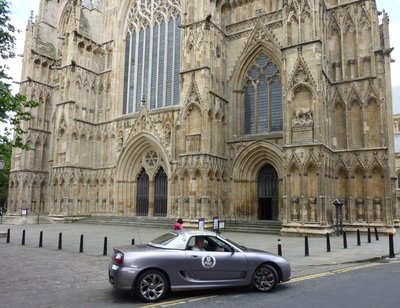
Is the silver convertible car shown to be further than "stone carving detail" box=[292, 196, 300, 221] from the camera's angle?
No

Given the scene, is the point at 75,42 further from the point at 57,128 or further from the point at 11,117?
the point at 11,117

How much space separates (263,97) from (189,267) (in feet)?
64.8

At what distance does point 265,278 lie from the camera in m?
7.49

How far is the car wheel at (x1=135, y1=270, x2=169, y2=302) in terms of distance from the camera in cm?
666

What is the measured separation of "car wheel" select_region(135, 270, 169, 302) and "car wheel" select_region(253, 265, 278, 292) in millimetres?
1826

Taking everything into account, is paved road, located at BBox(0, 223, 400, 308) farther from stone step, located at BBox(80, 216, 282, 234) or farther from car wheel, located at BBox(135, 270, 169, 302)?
stone step, located at BBox(80, 216, 282, 234)

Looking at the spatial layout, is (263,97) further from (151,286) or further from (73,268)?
(151,286)

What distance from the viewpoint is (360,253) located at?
501 inches

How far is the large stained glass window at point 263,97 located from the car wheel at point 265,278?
57.1 feet

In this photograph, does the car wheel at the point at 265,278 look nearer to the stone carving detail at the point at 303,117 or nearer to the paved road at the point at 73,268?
the paved road at the point at 73,268

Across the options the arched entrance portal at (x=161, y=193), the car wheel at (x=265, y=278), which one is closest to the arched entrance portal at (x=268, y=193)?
the arched entrance portal at (x=161, y=193)

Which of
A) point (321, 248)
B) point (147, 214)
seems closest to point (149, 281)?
point (321, 248)

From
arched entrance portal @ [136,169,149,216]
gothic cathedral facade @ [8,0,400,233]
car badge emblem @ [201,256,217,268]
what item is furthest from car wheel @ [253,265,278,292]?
arched entrance portal @ [136,169,149,216]

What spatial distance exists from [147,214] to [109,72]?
12760mm
